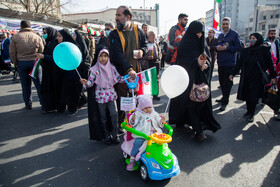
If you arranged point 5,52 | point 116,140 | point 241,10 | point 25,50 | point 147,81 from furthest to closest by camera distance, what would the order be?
point 241,10
point 5,52
point 25,50
point 116,140
point 147,81

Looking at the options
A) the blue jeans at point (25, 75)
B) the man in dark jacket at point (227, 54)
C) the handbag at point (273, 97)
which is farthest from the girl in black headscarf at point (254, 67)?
the blue jeans at point (25, 75)

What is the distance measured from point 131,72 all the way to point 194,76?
1229 mm

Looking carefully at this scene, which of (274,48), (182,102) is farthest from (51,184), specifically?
(274,48)

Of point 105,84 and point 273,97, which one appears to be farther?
point 273,97

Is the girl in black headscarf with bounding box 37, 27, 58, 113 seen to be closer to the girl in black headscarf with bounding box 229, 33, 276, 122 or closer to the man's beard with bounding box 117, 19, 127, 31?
the man's beard with bounding box 117, 19, 127, 31

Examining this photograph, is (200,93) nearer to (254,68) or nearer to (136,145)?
(136,145)

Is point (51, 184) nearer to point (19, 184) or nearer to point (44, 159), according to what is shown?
point (19, 184)

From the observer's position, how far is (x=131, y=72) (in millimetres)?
3100

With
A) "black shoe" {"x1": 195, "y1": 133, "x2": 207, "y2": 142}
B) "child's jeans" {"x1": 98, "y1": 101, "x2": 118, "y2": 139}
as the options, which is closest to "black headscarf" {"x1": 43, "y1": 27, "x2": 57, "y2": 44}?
"child's jeans" {"x1": 98, "y1": 101, "x2": 118, "y2": 139}

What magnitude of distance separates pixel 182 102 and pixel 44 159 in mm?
2578

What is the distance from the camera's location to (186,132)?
13.0 feet

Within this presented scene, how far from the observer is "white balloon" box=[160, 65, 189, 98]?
275 centimetres

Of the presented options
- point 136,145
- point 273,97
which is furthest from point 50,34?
point 273,97

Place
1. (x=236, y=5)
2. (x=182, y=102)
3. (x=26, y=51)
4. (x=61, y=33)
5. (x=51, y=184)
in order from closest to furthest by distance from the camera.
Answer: (x=51, y=184) → (x=182, y=102) → (x=61, y=33) → (x=26, y=51) → (x=236, y=5)
